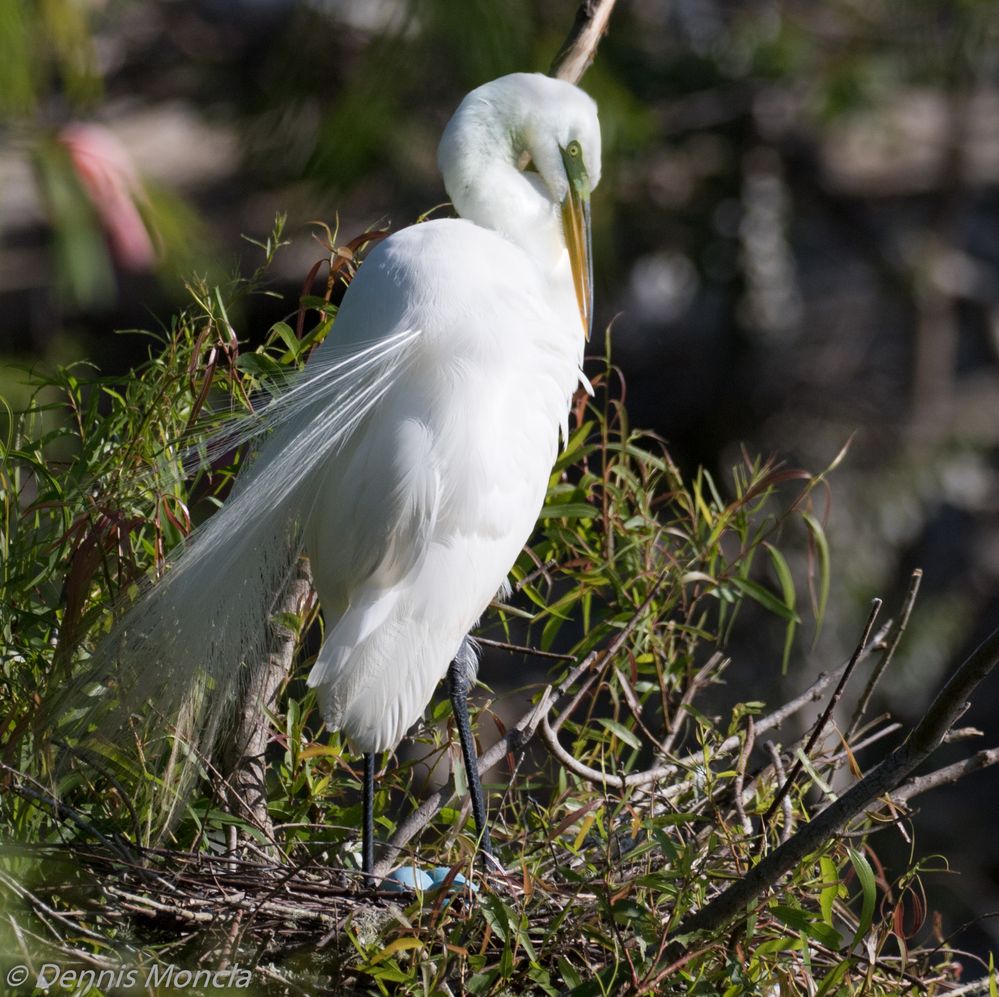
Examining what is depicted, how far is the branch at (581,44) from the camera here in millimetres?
1646

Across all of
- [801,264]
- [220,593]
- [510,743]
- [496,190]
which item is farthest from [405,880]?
[801,264]

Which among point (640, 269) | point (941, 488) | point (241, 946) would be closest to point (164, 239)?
point (241, 946)

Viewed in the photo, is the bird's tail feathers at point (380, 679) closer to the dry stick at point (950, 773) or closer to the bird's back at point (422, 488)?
the bird's back at point (422, 488)

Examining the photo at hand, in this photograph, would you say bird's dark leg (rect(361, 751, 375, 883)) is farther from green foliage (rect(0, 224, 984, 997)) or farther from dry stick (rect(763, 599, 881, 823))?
dry stick (rect(763, 599, 881, 823))

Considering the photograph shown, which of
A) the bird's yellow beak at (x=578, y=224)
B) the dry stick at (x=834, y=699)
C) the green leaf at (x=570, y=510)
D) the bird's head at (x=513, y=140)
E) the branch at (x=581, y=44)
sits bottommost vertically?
the green leaf at (x=570, y=510)

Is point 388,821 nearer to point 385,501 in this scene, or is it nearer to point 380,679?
point 380,679

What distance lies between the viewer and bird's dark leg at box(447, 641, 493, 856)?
1.40 metres

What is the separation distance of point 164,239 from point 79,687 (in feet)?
2.54

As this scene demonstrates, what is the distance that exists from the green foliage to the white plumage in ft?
0.25

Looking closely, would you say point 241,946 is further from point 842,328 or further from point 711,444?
point 842,328

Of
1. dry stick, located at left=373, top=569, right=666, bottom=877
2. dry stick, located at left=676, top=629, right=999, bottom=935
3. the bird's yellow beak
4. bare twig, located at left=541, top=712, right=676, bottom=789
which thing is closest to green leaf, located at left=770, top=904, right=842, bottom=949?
dry stick, located at left=676, top=629, right=999, bottom=935

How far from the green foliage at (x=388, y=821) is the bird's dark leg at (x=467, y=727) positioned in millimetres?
33

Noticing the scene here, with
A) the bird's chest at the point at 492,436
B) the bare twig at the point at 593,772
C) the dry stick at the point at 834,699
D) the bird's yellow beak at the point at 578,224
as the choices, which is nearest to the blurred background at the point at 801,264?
the bird's yellow beak at the point at 578,224

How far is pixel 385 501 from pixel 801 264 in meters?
3.65
